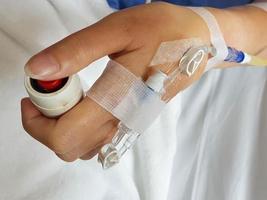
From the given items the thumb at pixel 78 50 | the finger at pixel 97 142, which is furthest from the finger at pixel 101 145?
the thumb at pixel 78 50

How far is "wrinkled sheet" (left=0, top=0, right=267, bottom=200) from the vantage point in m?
0.65

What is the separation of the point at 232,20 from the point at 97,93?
265 mm

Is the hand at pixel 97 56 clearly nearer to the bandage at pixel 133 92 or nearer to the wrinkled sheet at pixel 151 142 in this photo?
the bandage at pixel 133 92

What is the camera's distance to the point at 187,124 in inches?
30.5

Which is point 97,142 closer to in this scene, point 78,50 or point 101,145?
point 101,145

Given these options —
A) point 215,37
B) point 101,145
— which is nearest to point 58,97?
point 101,145

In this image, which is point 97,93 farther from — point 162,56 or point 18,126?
point 18,126

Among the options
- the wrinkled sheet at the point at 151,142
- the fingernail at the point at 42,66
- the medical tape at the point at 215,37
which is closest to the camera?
the fingernail at the point at 42,66

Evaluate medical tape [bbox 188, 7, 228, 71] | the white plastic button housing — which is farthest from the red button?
medical tape [bbox 188, 7, 228, 71]

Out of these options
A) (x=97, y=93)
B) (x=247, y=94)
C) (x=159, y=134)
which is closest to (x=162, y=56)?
(x=97, y=93)

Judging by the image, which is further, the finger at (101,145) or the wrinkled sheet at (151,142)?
the wrinkled sheet at (151,142)

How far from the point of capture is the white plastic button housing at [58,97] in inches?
17.0

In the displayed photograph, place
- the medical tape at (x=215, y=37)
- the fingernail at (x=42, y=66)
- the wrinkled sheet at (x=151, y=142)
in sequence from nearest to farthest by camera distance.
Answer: the fingernail at (x=42, y=66)
the medical tape at (x=215, y=37)
the wrinkled sheet at (x=151, y=142)

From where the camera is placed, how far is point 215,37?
1.78ft
